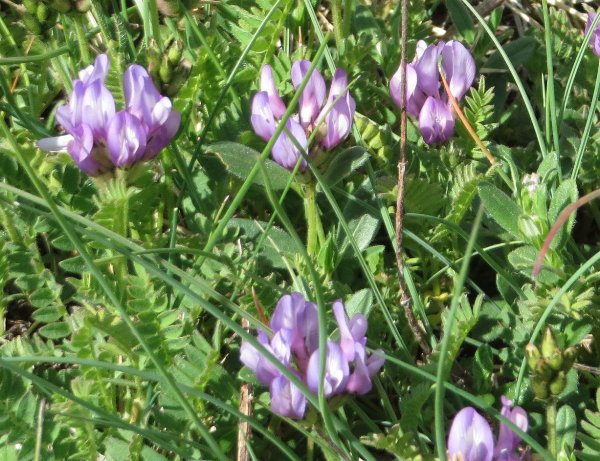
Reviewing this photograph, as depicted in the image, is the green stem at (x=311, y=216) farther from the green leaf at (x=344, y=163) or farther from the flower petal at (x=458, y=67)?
the flower petal at (x=458, y=67)

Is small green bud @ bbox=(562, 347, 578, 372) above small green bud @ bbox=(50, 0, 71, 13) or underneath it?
underneath

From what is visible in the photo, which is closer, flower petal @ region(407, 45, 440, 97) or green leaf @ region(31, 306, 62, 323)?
green leaf @ region(31, 306, 62, 323)

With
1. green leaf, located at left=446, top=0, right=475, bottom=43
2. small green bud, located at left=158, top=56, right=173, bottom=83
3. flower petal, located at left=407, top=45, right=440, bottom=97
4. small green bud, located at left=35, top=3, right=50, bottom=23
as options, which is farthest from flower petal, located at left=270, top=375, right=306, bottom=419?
green leaf, located at left=446, top=0, right=475, bottom=43

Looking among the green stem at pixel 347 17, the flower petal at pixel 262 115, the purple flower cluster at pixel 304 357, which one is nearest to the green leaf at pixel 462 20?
the green stem at pixel 347 17

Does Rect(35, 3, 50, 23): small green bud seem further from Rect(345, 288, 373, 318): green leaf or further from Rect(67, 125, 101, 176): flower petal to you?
Rect(345, 288, 373, 318): green leaf

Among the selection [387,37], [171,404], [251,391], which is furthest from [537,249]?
[387,37]

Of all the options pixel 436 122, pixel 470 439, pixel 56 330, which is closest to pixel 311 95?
pixel 436 122

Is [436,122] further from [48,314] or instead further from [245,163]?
[48,314]
